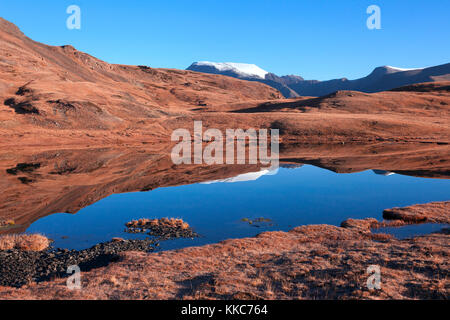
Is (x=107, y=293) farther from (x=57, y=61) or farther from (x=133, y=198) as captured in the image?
(x=57, y=61)

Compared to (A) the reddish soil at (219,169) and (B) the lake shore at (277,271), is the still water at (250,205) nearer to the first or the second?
(A) the reddish soil at (219,169)

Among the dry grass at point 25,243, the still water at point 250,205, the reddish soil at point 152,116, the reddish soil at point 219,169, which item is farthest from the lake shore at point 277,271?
the reddish soil at point 152,116

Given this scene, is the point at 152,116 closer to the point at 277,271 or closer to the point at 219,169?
the point at 219,169

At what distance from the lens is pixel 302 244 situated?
18422 millimetres

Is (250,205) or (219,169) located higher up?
(219,169)

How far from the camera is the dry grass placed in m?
18.2

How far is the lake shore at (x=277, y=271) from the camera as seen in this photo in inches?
450

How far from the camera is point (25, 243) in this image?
60.3ft

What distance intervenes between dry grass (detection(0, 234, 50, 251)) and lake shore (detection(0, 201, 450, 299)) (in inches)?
192

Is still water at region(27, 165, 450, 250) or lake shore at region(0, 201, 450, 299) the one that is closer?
lake shore at region(0, 201, 450, 299)

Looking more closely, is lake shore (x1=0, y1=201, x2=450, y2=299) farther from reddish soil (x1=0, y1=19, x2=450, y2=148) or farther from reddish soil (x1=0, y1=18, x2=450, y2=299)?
reddish soil (x1=0, y1=19, x2=450, y2=148)

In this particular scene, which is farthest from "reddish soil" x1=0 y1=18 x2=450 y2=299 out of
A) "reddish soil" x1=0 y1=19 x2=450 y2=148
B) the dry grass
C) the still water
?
the dry grass

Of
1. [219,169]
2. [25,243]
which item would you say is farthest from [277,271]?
[219,169]

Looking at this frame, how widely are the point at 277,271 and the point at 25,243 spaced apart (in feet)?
43.7
